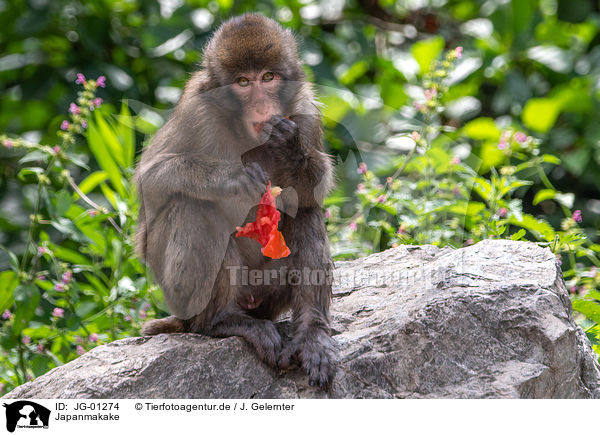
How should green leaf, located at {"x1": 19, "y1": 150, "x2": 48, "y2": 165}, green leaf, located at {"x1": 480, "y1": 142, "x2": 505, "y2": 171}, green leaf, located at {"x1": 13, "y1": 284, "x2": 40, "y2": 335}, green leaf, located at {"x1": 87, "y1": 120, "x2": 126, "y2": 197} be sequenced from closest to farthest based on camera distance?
green leaf, located at {"x1": 13, "y1": 284, "x2": 40, "y2": 335}, green leaf, located at {"x1": 19, "y1": 150, "x2": 48, "y2": 165}, green leaf, located at {"x1": 87, "y1": 120, "x2": 126, "y2": 197}, green leaf, located at {"x1": 480, "y1": 142, "x2": 505, "y2": 171}

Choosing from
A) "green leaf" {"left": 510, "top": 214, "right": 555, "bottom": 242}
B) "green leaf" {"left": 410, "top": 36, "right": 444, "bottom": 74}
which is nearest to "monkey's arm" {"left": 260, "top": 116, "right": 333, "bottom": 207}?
"green leaf" {"left": 510, "top": 214, "right": 555, "bottom": 242}

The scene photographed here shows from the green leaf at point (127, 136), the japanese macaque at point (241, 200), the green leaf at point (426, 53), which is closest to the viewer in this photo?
the japanese macaque at point (241, 200)

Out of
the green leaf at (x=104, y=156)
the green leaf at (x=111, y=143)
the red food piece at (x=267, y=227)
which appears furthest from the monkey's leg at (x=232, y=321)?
the green leaf at (x=111, y=143)

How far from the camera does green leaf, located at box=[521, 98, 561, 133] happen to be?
22.8 feet

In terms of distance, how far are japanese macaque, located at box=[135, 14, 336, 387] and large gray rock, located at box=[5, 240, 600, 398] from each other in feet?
0.48

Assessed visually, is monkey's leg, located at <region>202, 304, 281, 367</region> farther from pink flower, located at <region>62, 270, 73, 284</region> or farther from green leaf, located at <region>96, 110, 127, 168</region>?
green leaf, located at <region>96, 110, 127, 168</region>

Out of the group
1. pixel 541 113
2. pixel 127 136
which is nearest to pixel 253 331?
pixel 127 136

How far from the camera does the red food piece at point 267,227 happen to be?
3.46 metres

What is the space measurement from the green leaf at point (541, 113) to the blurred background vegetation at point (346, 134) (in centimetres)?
1

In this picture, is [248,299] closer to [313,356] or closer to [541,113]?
[313,356]

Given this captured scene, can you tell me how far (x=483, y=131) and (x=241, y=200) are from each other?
4.04 metres

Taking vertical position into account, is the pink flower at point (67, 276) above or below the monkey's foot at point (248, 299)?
below

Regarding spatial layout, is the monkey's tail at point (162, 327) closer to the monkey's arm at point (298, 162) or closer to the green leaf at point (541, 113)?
the monkey's arm at point (298, 162)

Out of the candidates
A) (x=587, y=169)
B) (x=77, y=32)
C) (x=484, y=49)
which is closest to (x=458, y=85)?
(x=484, y=49)
